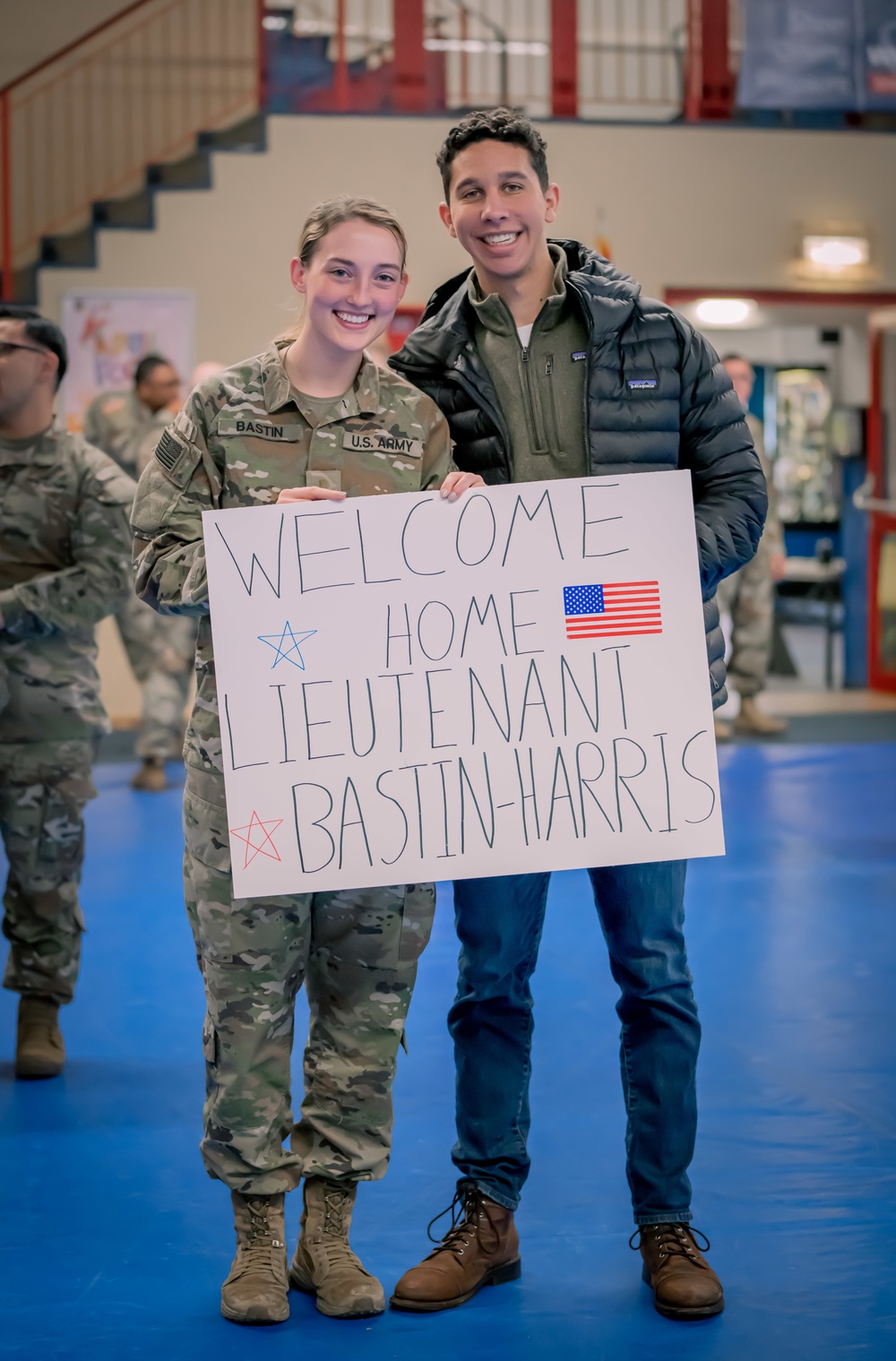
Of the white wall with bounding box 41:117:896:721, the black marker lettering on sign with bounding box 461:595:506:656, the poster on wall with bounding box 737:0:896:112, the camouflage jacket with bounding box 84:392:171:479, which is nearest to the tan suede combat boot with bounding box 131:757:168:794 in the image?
the camouflage jacket with bounding box 84:392:171:479

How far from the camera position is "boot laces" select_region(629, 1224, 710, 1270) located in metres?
2.42

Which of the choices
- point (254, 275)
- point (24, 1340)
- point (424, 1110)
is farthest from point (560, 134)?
point (24, 1340)

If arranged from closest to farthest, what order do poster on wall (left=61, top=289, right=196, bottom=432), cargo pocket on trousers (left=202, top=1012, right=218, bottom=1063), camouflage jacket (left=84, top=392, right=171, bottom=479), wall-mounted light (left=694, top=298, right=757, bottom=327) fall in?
cargo pocket on trousers (left=202, top=1012, right=218, bottom=1063), camouflage jacket (left=84, top=392, right=171, bottom=479), poster on wall (left=61, top=289, right=196, bottom=432), wall-mounted light (left=694, top=298, right=757, bottom=327)

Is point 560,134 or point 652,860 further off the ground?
point 560,134

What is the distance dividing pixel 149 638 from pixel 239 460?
16.5 ft

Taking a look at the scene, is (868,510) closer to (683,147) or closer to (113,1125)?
(683,147)

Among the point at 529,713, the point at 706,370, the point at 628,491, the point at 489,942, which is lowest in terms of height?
the point at 489,942

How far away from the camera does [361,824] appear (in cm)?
231

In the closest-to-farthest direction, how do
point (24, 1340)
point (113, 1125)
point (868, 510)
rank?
1. point (24, 1340)
2. point (113, 1125)
3. point (868, 510)

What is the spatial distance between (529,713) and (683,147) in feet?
25.8

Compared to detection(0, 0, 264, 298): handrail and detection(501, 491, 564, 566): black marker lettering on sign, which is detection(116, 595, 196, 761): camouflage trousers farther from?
detection(501, 491, 564, 566): black marker lettering on sign

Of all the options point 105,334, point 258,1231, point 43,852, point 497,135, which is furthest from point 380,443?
point 105,334

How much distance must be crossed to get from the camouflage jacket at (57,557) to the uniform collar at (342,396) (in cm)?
116

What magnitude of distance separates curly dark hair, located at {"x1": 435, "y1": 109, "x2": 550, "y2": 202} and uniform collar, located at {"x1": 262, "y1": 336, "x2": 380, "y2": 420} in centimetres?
33
